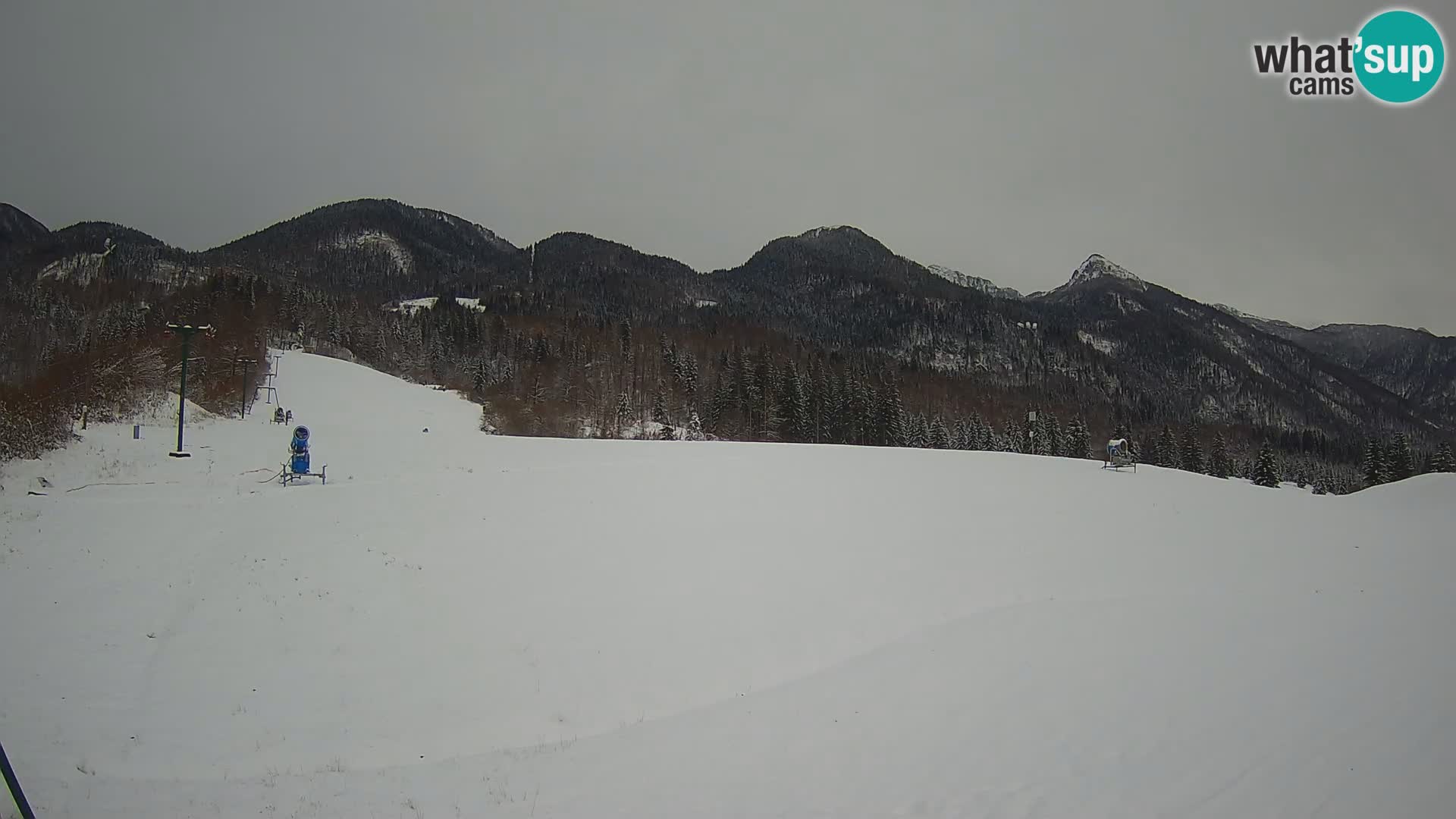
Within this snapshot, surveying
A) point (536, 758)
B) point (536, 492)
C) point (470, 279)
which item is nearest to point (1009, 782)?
point (536, 758)

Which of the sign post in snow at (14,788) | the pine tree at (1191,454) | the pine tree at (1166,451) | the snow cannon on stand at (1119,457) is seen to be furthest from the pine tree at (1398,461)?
Result: the sign post in snow at (14,788)

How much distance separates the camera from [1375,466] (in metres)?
62.2

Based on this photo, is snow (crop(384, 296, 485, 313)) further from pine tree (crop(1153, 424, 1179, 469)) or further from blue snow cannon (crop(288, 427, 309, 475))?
blue snow cannon (crop(288, 427, 309, 475))

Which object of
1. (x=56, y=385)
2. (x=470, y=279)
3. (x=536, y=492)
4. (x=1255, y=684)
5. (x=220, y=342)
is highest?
(x=470, y=279)

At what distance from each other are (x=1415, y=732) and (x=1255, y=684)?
1.68m

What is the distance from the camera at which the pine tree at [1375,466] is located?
60312 millimetres

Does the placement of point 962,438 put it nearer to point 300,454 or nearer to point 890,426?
point 890,426

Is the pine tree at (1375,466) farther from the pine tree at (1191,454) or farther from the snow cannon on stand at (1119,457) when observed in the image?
the snow cannon on stand at (1119,457)

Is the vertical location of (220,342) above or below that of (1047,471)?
above

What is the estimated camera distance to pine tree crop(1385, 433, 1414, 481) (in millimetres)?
58688

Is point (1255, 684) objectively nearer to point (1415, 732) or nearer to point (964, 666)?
point (1415, 732)

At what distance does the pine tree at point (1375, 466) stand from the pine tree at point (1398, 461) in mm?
425

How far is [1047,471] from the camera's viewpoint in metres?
25.9

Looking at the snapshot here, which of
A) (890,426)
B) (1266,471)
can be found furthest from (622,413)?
(1266,471)
